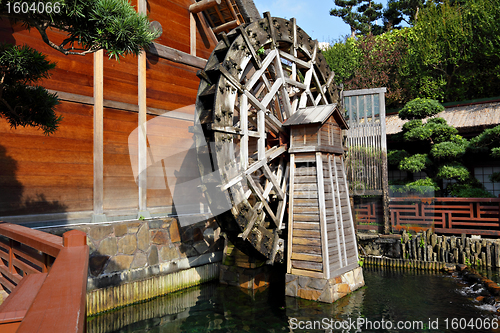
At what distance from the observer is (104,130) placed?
615 centimetres

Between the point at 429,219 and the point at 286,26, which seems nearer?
the point at 286,26

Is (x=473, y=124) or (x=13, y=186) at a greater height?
(x=473, y=124)

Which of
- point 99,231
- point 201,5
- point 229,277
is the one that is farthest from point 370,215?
point 99,231

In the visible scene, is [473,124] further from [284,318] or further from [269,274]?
[284,318]

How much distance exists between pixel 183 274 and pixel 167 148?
2.59m

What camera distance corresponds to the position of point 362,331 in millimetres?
4598

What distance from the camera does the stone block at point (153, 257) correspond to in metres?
5.83

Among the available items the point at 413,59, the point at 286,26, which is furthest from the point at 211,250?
the point at 413,59

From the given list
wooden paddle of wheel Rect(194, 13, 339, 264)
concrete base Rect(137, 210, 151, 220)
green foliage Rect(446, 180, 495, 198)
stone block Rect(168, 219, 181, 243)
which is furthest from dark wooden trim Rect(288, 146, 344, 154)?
green foliage Rect(446, 180, 495, 198)

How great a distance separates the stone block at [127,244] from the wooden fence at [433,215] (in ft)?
19.8

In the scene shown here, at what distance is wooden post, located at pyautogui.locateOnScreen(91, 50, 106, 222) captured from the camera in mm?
5898

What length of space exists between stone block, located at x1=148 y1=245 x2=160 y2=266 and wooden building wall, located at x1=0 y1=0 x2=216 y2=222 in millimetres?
997

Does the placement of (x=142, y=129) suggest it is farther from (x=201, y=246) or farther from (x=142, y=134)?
(x=201, y=246)

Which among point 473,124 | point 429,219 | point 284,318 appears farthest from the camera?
point 473,124
